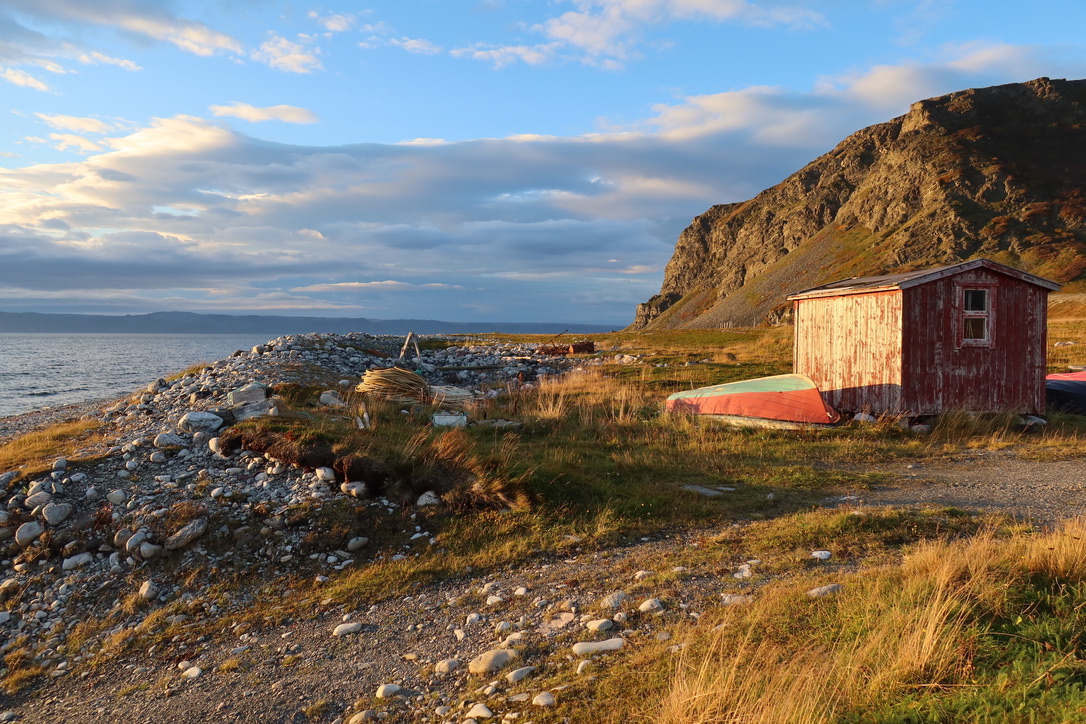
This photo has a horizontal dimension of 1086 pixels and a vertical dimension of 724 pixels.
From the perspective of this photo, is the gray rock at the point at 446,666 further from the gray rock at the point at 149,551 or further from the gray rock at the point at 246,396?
the gray rock at the point at 246,396

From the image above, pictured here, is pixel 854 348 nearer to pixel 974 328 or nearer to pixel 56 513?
pixel 974 328

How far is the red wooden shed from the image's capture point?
568 inches

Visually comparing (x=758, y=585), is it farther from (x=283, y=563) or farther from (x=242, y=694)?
(x=283, y=563)

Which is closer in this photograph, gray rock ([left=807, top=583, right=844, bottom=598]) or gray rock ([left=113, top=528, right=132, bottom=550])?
gray rock ([left=807, top=583, right=844, bottom=598])

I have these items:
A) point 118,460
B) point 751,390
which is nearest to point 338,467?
point 118,460

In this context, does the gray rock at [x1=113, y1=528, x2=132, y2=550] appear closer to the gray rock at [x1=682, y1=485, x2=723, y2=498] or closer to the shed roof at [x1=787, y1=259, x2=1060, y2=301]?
the gray rock at [x1=682, y1=485, x2=723, y2=498]

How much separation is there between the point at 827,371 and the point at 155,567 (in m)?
15.3

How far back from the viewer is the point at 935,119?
96.9m

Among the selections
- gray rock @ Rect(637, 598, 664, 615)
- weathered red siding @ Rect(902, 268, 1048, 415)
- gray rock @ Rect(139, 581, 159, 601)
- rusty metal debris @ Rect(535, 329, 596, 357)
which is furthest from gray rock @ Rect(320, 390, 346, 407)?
rusty metal debris @ Rect(535, 329, 596, 357)

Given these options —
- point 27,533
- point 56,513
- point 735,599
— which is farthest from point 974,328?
point 27,533

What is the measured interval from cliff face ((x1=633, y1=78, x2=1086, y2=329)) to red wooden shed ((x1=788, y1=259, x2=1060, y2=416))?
58019mm

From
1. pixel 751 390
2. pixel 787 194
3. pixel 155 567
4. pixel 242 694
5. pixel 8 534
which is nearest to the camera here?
pixel 242 694

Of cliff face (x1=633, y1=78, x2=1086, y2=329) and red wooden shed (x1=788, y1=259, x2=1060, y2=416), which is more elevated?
cliff face (x1=633, y1=78, x2=1086, y2=329)

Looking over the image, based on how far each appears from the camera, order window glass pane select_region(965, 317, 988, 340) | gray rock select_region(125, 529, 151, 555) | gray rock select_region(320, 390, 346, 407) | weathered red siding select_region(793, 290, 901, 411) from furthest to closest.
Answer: window glass pane select_region(965, 317, 988, 340) < weathered red siding select_region(793, 290, 901, 411) < gray rock select_region(320, 390, 346, 407) < gray rock select_region(125, 529, 151, 555)
